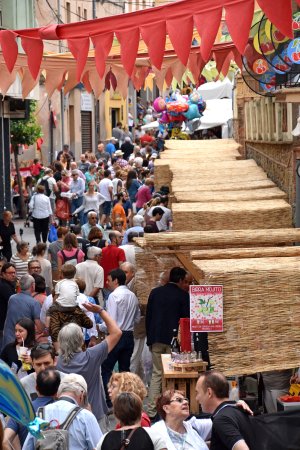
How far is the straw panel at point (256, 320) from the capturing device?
993 cm

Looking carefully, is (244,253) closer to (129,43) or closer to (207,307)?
(207,307)

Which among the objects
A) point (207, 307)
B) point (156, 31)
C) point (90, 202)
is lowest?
point (90, 202)

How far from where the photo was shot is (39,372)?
8602mm

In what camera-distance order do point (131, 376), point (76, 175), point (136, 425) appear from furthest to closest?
point (76, 175)
point (131, 376)
point (136, 425)

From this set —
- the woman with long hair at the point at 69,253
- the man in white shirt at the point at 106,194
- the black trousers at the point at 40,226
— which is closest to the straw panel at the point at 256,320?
the woman with long hair at the point at 69,253

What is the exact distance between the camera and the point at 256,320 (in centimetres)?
998

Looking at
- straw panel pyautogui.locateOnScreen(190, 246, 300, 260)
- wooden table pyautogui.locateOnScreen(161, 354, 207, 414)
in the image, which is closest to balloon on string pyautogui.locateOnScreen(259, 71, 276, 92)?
straw panel pyautogui.locateOnScreen(190, 246, 300, 260)

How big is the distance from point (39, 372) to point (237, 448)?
4.96 ft

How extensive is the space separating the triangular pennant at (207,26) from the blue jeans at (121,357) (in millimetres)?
3927

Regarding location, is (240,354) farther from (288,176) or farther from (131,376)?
(288,176)

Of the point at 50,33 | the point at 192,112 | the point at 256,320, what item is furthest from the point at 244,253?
the point at 192,112

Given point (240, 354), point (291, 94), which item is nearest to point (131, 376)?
point (240, 354)

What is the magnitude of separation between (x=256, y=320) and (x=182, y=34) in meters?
2.33

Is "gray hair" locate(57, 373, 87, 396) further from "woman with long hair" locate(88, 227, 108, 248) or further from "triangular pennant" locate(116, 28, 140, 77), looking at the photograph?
"woman with long hair" locate(88, 227, 108, 248)
